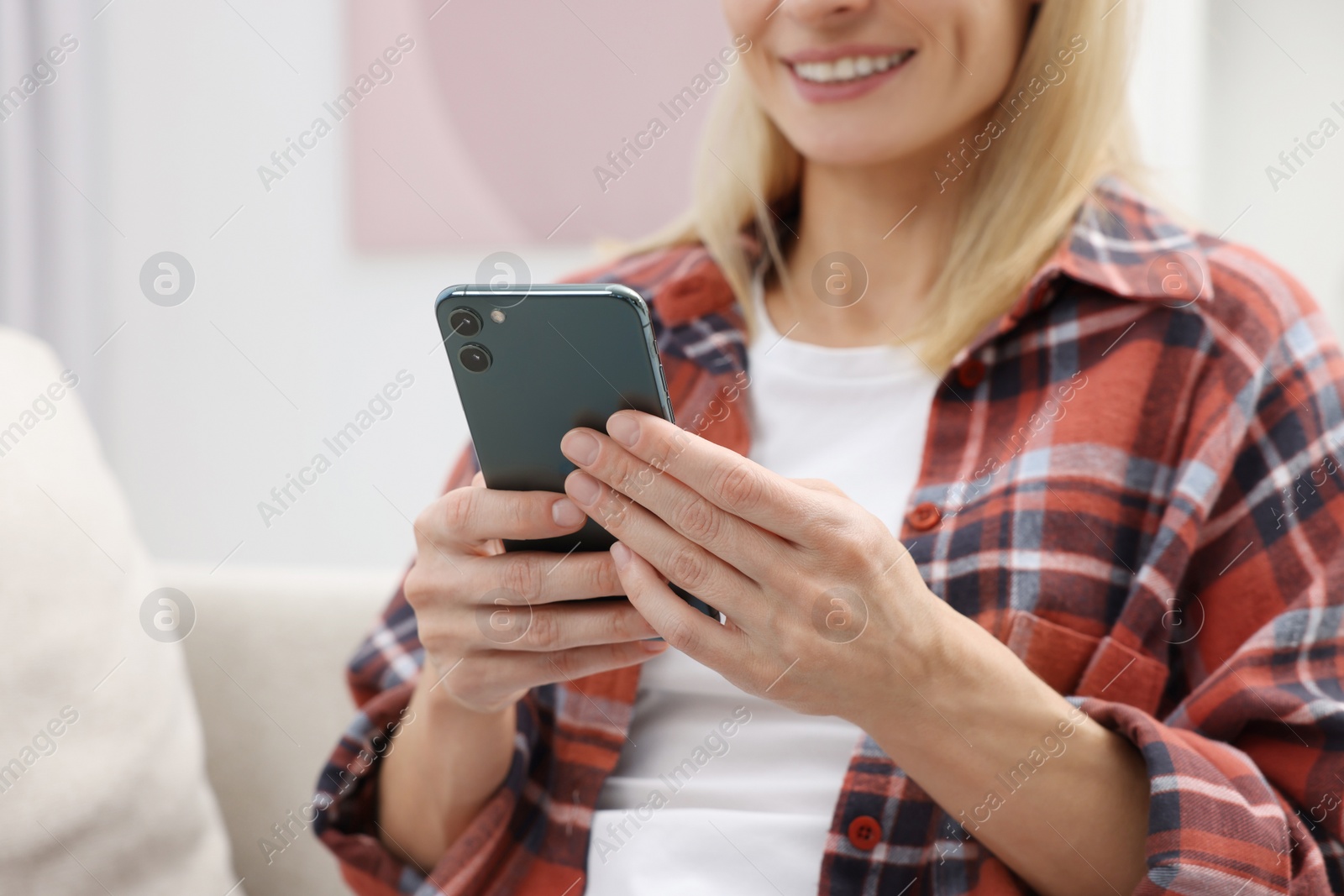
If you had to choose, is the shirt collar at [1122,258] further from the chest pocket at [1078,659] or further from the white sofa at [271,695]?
the white sofa at [271,695]

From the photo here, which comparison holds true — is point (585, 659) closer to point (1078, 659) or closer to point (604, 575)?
point (604, 575)

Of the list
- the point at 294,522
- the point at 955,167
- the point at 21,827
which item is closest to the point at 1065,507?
the point at 955,167

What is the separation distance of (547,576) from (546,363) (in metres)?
0.13

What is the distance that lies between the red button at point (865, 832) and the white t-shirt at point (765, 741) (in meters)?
0.02

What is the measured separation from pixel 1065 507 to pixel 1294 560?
137 millimetres

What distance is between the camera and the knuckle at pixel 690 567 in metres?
0.54

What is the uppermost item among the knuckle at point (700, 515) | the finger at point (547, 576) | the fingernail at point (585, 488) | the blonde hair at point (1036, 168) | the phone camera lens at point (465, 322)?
the phone camera lens at point (465, 322)

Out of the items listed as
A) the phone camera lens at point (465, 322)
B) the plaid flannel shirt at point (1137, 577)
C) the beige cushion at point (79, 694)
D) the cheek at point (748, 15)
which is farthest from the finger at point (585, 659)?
the cheek at point (748, 15)

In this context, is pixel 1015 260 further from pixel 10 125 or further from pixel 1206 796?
pixel 10 125

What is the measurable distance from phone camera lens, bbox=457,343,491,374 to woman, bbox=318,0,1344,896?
6cm

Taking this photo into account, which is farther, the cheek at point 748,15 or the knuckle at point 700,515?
the cheek at point 748,15

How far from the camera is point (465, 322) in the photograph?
0.52 m

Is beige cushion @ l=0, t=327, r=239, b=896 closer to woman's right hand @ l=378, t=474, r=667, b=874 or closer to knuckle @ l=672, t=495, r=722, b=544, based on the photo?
woman's right hand @ l=378, t=474, r=667, b=874

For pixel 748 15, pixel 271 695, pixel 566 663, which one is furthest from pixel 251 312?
pixel 566 663
